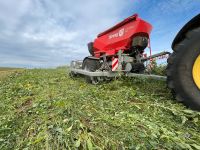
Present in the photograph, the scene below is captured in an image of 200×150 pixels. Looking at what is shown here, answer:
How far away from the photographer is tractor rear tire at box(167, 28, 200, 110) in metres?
2.60

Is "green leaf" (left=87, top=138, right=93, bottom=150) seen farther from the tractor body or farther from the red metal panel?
the red metal panel

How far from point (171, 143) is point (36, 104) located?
209 cm

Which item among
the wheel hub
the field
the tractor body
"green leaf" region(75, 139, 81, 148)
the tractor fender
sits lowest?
"green leaf" region(75, 139, 81, 148)

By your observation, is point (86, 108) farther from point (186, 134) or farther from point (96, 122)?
point (186, 134)

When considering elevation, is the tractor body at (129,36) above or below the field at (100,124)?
above

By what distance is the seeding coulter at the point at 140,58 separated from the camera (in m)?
2.63

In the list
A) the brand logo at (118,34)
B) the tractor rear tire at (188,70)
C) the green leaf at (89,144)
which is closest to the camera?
the green leaf at (89,144)

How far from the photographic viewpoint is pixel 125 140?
1944 millimetres

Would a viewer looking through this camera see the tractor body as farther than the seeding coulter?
Yes

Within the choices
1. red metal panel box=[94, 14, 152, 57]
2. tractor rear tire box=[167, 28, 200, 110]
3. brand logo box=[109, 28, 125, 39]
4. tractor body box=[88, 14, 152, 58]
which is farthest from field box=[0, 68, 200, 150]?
brand logo box=[109, 28, 125, 39]

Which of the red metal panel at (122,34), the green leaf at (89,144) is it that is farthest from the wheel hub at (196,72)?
the red metal panel at (122,34)

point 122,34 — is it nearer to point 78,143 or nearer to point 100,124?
point 100,124

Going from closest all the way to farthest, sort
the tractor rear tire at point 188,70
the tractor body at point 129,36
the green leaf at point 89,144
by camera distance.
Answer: the green leaf at point 89,144, the tractor rear tire at point 188,70, the tractor body at point 129,36

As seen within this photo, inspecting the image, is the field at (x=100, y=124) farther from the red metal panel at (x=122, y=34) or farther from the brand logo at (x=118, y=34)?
the brand logo at (x=118, y=34)
